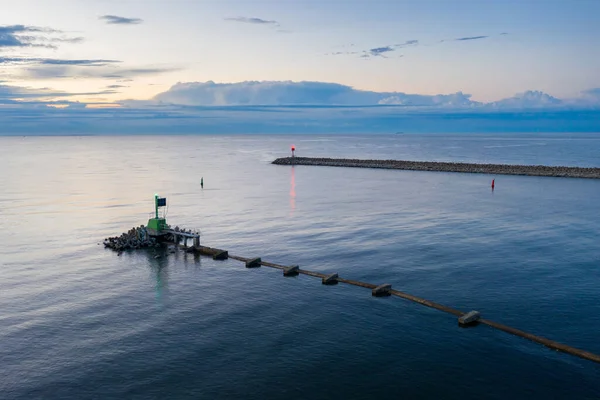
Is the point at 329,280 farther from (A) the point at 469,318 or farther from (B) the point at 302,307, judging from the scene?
(A) the point at 469,318

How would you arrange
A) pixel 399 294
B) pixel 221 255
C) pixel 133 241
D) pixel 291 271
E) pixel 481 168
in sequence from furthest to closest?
1. pixel 481 168
2. pixel 133 241
3. pixel 221 255
4. pixel 291 271
5. pixel 399 294

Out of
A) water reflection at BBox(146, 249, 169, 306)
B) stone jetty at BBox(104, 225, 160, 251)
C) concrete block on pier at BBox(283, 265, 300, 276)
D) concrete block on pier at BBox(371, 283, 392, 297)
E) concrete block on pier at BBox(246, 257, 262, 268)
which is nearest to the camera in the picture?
concrete block on pier at BBox(371, 283, 392, 297)

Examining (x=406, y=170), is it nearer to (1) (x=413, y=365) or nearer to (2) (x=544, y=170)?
(2) (x=544, y=170)

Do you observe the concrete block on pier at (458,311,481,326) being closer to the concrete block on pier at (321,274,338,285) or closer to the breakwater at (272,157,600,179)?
the concrete block on pier at (321,274,338,285)

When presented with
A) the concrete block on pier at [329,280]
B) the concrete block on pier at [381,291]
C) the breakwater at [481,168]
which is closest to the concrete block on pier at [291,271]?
the concrete block on pier at [329,280]

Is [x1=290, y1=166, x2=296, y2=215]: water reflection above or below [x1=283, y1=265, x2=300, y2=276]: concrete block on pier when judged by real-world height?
above

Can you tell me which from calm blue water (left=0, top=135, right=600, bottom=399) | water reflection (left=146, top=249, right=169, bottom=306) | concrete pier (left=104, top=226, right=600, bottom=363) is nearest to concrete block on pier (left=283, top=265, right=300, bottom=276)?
concrete pier (left=104, top=226, right=600, bottom=363)

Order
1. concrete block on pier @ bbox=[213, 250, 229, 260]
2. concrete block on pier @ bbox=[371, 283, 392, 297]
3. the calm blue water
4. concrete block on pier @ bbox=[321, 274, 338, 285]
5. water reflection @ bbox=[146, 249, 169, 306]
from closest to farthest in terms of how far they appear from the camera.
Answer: the calm blue water → concrete block on pier @ bbox=[371, 283, 392, 297] → water reflection @ bbox=[146, 249, 169, 306] → concrete block on pier @ bbox=[321, 274, 338, 285] → concrete block on pier @ bbox=[213, 250, 229, 260]

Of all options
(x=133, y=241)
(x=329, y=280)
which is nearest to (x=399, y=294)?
(x=329, y=280)
